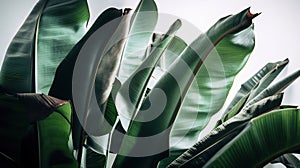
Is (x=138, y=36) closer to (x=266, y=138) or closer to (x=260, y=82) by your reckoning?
(x=260, y=82)

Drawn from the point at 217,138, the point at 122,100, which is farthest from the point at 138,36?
the point at 217,138

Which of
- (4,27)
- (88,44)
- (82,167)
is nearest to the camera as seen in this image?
(88,44)

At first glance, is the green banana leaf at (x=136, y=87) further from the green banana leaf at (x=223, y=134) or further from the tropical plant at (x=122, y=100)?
the green banana leaf at (x=223, y=134)

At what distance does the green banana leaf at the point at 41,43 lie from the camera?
652mm

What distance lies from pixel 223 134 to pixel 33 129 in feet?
0.88

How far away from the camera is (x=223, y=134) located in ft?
1.76

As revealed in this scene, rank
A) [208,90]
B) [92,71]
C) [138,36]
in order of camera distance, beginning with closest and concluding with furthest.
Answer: [92,71]
[208,90]
[138,36]

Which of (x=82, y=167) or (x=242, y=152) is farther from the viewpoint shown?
(x=82, y=167)

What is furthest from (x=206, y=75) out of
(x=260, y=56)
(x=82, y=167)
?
(x=260, y=56)

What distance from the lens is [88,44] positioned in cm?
60

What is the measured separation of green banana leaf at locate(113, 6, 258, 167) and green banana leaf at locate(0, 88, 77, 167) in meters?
0.11

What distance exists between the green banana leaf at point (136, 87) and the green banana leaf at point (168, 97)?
2.1 inches

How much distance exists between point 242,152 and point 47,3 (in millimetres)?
427

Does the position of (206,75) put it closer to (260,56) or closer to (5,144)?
(5,144)
